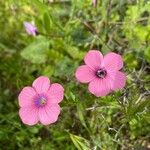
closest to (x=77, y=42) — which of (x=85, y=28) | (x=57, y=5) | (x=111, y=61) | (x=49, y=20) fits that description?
(x=85, y=28)

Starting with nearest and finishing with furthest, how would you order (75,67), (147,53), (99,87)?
(99,87) → (147,53) → (75,67)

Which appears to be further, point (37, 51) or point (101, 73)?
point (37, 51)

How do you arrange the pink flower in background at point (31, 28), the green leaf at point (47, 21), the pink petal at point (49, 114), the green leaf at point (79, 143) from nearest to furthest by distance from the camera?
the pink petal at point (49, 114), the green leaf at point (79, 143), the green leaf at point (47, 21), the pink flower in background at point (31, 28)

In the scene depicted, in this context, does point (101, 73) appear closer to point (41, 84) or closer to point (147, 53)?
point (41, 84)

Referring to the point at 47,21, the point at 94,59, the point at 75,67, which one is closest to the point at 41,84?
the point at 94,59

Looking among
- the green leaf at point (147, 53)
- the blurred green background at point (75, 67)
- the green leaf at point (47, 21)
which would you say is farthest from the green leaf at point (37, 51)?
the green leaf at point (147, 53)

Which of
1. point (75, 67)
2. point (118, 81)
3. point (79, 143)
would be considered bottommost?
point (79, 143)

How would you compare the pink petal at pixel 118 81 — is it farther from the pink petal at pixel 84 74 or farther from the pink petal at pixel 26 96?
the pink petal at pixel 26 96

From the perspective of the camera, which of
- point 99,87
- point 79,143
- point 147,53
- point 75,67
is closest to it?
point 99,87
